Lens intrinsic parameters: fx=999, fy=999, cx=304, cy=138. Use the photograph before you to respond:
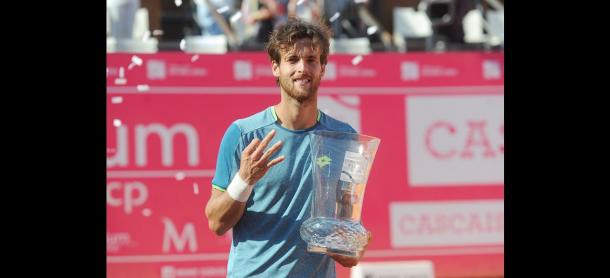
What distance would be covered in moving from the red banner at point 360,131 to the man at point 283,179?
3.10m

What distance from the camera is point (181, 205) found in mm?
7188

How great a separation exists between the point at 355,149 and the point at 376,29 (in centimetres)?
421

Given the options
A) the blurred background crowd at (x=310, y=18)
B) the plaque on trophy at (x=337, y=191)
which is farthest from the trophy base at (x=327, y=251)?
the blurred background crowd at (x=310, y=18)

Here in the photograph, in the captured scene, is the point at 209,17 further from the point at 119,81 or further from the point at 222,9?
the point at 119,81

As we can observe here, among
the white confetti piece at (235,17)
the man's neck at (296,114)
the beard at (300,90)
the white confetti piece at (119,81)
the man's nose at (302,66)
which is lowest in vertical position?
the man's neck at (296,114)

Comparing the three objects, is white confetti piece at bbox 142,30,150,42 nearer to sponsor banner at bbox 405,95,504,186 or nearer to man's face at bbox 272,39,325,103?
sponsor banner at bbox 405,95,504,186

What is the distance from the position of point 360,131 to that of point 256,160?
3.67 m

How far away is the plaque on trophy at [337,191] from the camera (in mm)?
3977

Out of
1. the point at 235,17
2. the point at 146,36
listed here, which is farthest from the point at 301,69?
the point at 235,17

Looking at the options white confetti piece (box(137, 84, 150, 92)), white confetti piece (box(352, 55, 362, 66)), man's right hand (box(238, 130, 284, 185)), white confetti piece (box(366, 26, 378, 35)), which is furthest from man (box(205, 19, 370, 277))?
white confetti piece (box(366, 26, 378, 35))

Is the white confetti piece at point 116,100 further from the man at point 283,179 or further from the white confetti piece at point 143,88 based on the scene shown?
the man at point 283,179
